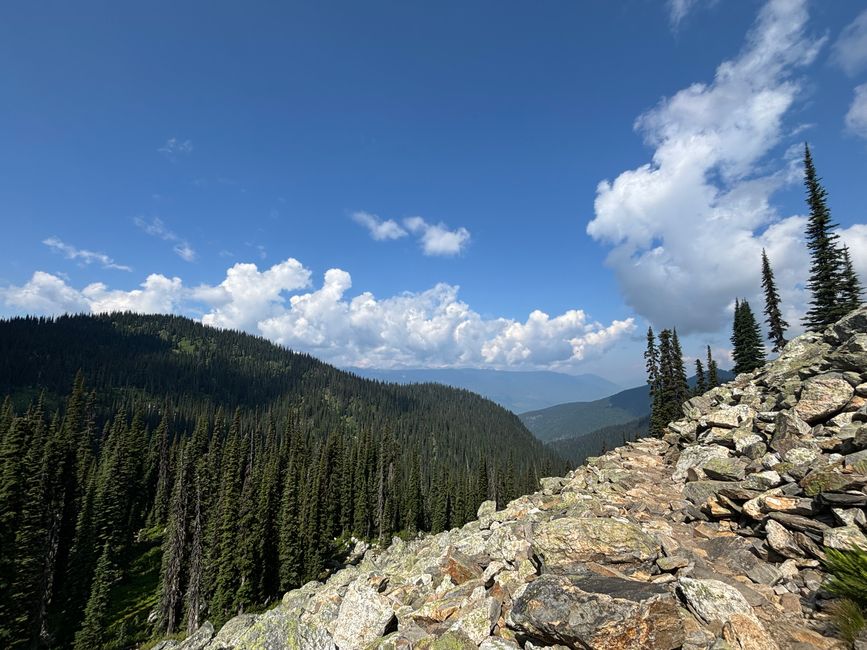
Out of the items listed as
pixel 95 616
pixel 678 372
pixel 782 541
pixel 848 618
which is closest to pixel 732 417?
pixel 782 541

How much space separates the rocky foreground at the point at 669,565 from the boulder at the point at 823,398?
2.9 inches

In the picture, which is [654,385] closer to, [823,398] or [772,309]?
[772,309]

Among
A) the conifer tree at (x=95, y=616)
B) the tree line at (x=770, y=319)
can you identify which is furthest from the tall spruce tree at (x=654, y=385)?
the conifer tree at (x=95, y=616)

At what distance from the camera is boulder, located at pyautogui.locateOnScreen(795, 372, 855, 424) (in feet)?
63.0

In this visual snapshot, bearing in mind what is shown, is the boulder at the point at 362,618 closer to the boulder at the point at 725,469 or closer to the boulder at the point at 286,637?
the boulder at the point at 286,637

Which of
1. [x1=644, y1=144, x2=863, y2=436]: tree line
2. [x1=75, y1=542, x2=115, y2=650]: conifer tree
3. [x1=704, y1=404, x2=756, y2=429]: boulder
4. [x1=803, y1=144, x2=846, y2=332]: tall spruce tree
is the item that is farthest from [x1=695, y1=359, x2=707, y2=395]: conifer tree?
[x1=75, y1=542, x2=115, y2=650]: conifer tree

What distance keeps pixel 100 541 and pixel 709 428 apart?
9063 centimetres

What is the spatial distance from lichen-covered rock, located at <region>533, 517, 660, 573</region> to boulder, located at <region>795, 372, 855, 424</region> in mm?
13310

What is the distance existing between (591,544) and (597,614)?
146 inches

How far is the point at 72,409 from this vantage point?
8900 centimetres

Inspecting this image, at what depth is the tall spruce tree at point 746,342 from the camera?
68125 millimetres

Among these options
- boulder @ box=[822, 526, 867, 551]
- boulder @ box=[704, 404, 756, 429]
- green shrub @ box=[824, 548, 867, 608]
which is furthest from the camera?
boulder @ box=[704, 404, 756, 429]

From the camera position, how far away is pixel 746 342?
69938 millimetres

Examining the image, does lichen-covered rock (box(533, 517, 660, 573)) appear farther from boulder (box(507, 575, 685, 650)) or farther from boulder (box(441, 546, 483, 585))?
boulder (box(441, 546, 483, 585))
